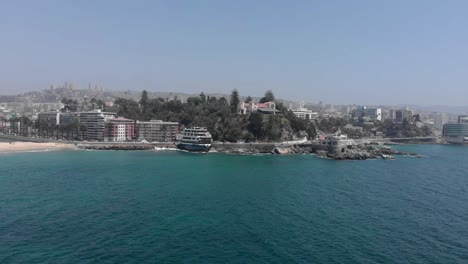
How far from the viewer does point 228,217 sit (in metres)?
22.4

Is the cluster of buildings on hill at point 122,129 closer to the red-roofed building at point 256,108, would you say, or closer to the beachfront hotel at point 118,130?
the beachfront hotel at point 118,130

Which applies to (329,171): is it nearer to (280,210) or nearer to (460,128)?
(280,210)

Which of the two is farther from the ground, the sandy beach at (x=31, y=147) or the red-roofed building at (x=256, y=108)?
the red-roofed building at (x=256, y=108)

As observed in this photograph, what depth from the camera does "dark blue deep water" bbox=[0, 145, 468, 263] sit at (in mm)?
16875

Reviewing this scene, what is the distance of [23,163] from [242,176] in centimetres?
2562

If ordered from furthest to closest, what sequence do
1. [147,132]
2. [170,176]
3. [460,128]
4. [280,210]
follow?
[460,128] < [147,132] < [170,176] < [280,210]

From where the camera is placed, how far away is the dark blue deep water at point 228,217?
55.4ft

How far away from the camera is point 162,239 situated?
18344mm

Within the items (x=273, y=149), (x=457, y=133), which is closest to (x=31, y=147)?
(x=273, y=149)

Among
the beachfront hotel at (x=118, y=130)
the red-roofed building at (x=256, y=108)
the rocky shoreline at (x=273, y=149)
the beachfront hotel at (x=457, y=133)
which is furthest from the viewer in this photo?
the beachfront hotel at (x=457, y=133)

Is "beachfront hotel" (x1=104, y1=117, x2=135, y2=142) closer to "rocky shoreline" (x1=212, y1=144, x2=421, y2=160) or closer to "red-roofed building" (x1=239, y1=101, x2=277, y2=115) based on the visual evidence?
"rocky shoreline" (x1=212, y1=144, x2=421, y2=160)

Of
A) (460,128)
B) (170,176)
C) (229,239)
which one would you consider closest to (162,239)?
(229,239)

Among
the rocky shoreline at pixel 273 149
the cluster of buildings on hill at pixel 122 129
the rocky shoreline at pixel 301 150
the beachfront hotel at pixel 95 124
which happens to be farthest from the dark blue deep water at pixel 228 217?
the beachfront hotel at pixel 95 124

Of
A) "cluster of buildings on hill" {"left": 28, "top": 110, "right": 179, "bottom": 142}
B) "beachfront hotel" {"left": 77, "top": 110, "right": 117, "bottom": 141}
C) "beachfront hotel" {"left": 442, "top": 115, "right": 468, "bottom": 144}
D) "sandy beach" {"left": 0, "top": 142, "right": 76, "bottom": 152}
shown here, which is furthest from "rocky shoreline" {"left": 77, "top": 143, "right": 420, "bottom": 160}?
"beachfront hotel" {"left": 442, "top": 115, "right": 468, "bottom": 144}
